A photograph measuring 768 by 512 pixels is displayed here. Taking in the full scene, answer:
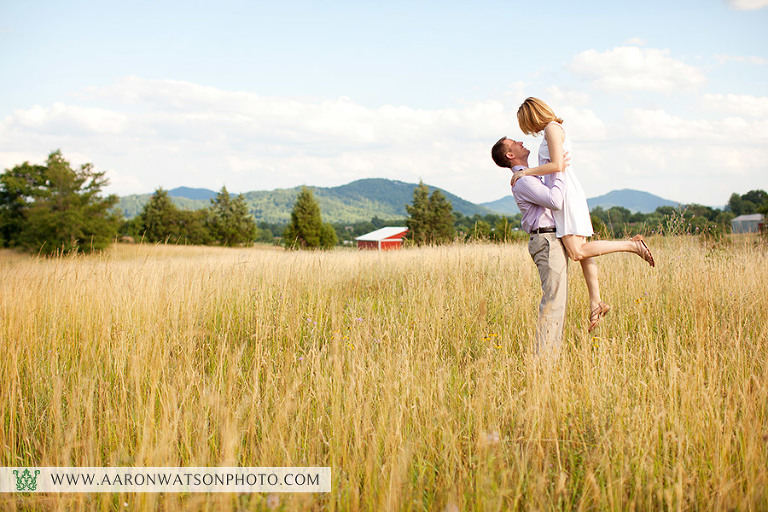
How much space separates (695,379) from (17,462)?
3985 millimetres

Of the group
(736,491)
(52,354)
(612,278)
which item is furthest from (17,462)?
(612,278)

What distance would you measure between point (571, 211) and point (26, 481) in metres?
3.82

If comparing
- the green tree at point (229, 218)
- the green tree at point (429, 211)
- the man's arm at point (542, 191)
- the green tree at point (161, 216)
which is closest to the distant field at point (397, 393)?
the man's arm at point (542, 191)

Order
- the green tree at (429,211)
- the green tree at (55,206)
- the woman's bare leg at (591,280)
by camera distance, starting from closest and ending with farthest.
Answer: the woman's bare leg at (591,280) → the green tree at (55,206) → the green tree at (429,211)

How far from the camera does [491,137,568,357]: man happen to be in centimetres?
356

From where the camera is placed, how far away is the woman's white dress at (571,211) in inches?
141

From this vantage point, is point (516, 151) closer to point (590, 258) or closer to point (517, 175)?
point (517, 175)

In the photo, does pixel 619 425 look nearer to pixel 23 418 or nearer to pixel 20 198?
pixel 23 418

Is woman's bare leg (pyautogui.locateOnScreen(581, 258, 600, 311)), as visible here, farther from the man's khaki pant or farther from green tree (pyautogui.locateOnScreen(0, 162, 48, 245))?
green tree (pyautogui.locateOnScreen(0, 162, 48, 245))

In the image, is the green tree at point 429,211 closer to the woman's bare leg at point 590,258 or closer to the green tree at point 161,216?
the green tree at point 161,216

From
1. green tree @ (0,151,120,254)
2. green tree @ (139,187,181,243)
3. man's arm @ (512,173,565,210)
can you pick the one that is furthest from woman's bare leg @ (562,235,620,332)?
green tree @ (139,187,181,243)

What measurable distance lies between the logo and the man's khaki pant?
321 cm

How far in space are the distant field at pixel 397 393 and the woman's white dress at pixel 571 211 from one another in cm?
89

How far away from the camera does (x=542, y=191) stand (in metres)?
3.56
